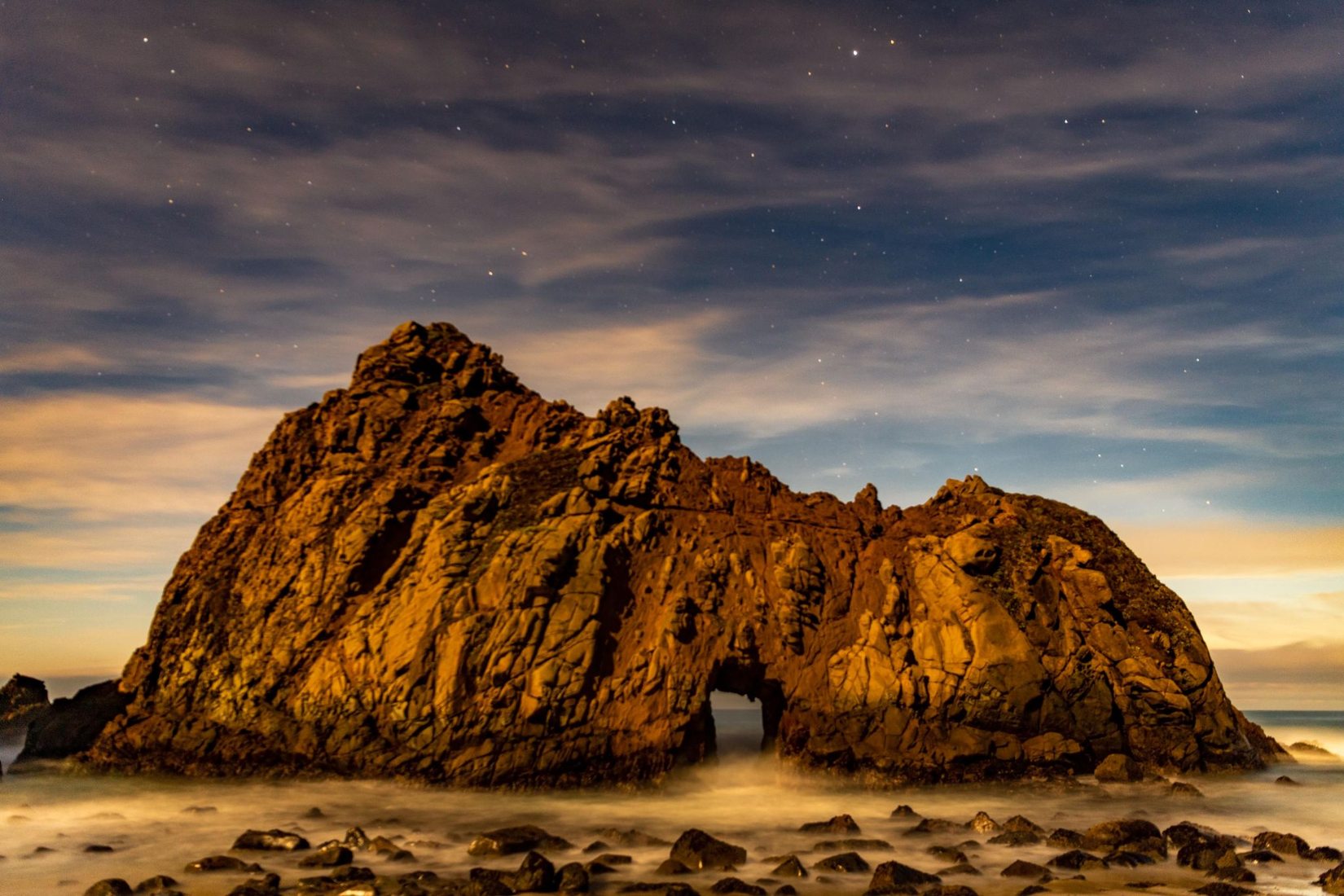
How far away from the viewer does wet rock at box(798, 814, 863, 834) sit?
81.1ft

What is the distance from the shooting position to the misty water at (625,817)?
68.0 ft

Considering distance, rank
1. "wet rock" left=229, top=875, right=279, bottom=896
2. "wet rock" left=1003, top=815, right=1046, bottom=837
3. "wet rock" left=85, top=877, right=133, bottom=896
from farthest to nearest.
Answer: "wet rock" left=1003, top=815, right=1046, bottom=837, "wet rock" left=85, top=877, right=133, bottom=896, "wet rock" left=229, top=875, right=279, bottom=896

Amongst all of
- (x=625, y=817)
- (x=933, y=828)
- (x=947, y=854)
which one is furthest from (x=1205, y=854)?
(x=625, y=817)

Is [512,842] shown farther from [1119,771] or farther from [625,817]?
[1119,771]

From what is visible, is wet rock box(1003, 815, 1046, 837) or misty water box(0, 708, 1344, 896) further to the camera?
wet rock box(1003, 815, 1046, 837)

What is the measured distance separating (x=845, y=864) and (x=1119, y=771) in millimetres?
16716

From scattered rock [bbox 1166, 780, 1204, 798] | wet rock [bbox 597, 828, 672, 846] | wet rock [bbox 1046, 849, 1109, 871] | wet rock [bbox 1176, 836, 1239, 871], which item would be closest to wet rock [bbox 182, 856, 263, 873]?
wet rock [bbox 597, 828, 672, 846]

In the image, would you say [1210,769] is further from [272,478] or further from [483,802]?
[272,478]

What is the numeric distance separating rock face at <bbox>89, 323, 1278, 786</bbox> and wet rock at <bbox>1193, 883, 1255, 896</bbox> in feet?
45.4

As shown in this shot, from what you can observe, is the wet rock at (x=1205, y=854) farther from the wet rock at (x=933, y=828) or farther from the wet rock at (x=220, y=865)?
the wet rock at (x=220, y=865)

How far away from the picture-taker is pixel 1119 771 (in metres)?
32.1

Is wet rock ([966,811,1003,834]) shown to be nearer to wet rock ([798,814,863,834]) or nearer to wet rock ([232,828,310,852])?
wet rock ([798,814,863,834])

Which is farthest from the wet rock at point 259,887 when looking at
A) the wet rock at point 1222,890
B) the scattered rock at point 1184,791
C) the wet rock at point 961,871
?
the scattered rock at point 1184,791

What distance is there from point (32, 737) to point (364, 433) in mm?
18187
